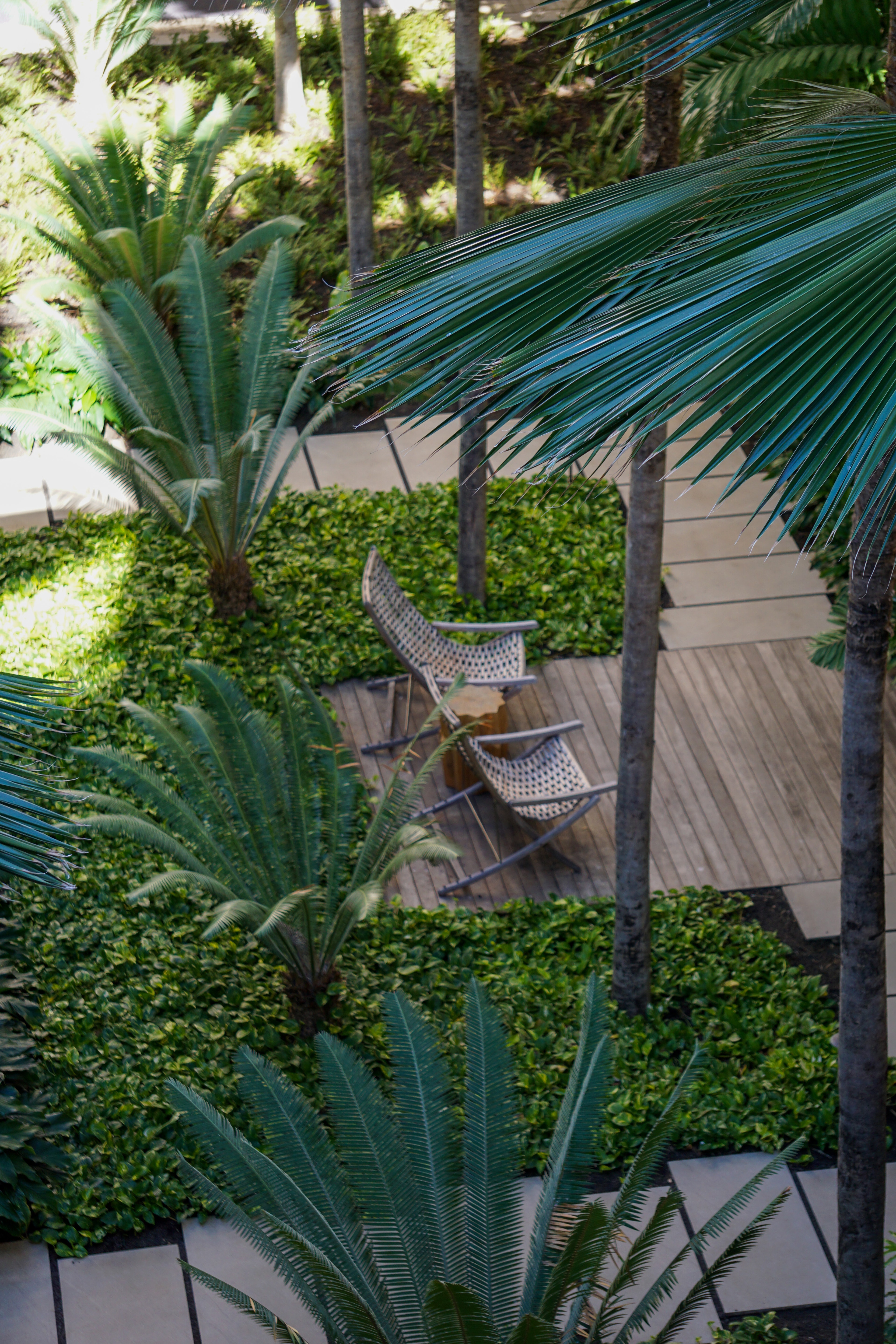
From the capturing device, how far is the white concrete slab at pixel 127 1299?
15.2 ft

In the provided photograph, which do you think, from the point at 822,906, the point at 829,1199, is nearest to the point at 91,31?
the point at 822,906

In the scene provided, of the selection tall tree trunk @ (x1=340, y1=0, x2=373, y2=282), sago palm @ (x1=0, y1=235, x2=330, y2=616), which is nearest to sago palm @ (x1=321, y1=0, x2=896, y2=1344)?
sago palm @ (x1=0, y1=235, x2=330, y2=616)

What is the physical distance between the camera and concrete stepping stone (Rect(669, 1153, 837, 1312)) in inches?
191

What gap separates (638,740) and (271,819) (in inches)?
62.5

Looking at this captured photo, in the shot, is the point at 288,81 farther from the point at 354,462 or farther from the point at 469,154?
the point at 469,154

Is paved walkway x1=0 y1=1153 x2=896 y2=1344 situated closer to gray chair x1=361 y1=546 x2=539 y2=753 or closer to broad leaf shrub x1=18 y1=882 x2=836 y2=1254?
broad leaf shrub x1=18 y1=882 x2=836 y2=1254

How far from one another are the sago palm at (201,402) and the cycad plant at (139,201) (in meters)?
1.12

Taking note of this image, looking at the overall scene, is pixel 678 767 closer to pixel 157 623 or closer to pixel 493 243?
pixel 157 623

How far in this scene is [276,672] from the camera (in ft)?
24.9

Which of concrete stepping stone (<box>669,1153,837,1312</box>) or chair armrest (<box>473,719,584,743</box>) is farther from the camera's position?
chair armrest (<box>473,719,584,743</box>)

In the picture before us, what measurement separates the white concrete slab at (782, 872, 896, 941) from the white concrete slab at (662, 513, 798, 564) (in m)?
2.58

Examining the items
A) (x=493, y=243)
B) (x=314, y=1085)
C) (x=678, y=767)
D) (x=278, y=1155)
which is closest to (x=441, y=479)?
(x=678, y=767)

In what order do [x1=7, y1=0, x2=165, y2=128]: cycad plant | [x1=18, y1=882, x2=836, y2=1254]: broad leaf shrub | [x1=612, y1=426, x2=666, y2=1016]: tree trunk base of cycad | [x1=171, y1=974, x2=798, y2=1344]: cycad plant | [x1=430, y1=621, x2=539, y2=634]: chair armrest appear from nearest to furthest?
[x1=171, y1=974, x2=798, y2=1344]: cycad plant < [x1=612, y1=426, x2=666, y2=1016]: tree trunk base of cycad < [x1=18, y1=882, x2=836, y2=1254]: broad leaf shrub < [x1=430, y1=621, x2=539, y2=634]: chair armrest < [x1=7, y1=0, x2=165, y2=128]: cycad plant

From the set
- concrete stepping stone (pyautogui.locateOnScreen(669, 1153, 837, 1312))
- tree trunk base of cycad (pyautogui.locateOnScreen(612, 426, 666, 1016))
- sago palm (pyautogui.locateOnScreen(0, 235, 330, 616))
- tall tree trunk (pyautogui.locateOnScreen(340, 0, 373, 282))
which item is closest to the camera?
concrete stepping stone (pyautogui.locateOnScreen(669, 1153, 837, 1312))
